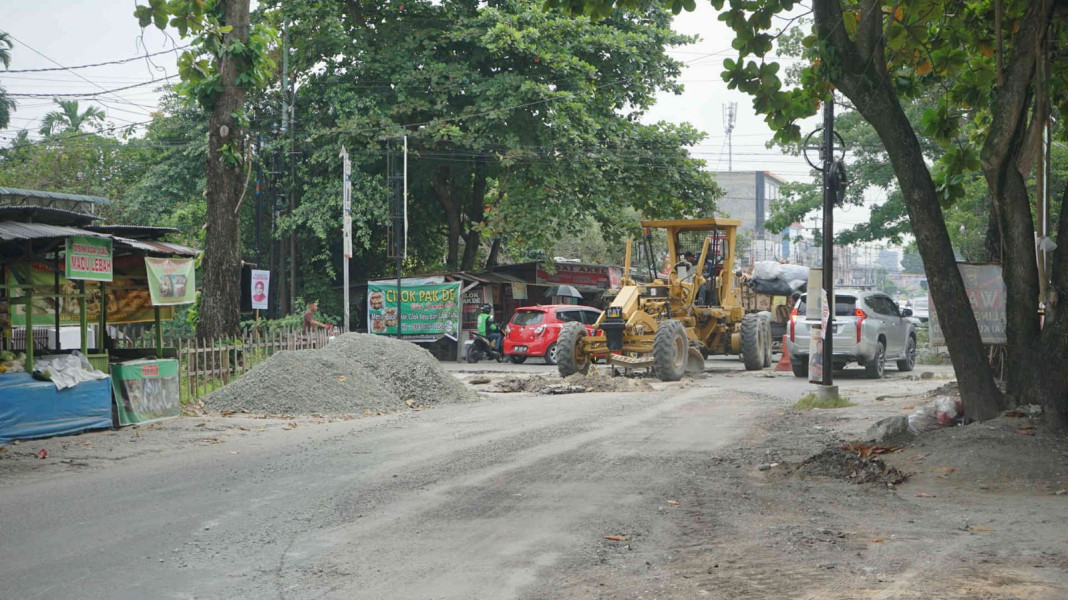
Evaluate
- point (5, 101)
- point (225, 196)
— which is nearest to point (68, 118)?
point (5, 101)

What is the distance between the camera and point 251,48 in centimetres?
1770

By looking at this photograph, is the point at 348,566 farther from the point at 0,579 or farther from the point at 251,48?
the point at 251,48

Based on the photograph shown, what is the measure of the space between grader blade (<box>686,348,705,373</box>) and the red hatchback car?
6.99 m

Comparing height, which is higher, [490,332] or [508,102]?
[508,102]

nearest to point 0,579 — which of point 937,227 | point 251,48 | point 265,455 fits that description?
point 265,455

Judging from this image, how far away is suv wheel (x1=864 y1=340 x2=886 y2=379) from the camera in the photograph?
2195cm

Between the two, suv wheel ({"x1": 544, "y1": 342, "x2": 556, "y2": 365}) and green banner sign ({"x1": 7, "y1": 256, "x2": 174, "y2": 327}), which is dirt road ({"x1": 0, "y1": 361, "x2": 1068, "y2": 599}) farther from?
suv wheel ({"x1": 544, "y1": 342, "x2": 556, "y2": 365})

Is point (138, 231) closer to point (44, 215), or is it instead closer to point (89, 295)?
point (89, 295)

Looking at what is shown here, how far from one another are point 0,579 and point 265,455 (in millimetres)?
5350

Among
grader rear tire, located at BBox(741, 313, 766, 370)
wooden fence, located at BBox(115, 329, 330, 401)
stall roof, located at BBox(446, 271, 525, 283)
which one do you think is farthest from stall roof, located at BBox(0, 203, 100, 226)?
stall roof, located at BBox(446, 271, 525, 283)

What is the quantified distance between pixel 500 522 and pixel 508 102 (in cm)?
2493

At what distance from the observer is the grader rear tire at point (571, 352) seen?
2170cm

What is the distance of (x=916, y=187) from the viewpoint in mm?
10734

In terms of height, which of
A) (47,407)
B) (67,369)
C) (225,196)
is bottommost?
(47,407)
